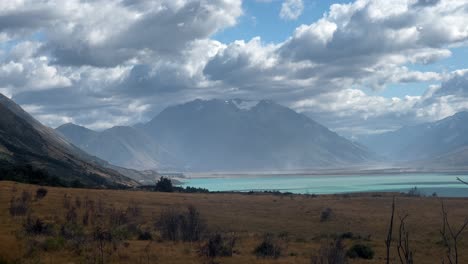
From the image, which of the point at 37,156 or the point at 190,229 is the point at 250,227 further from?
the point at 37,156

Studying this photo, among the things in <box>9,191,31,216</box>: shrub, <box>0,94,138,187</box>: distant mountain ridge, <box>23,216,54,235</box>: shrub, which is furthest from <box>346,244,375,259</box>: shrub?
<box>0,94,138,187</box>: distant mountain ridge

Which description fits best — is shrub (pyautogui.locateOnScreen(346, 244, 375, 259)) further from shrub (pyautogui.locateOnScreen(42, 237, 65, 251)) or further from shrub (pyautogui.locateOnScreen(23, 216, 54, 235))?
shrub (pyautogui.locateOnScreen(23, 216, 54, 235))

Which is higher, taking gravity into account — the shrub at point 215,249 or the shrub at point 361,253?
the shrub at point 215,249

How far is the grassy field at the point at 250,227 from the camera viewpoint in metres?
25.5

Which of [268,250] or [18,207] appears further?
[18,207]

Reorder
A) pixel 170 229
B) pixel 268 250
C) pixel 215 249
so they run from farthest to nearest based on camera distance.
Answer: pixel 170 229 < pixel 268 250 < pixel 215 249

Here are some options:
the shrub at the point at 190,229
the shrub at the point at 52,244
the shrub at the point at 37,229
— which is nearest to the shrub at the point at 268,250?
the shrub at the point at 190,229

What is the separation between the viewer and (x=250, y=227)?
5144 centimetres

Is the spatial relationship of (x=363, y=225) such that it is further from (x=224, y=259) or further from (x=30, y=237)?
(x=30, y=237)

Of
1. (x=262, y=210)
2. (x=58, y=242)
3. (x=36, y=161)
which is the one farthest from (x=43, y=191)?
(x=36, y=161)

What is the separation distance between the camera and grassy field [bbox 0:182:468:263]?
25.5m

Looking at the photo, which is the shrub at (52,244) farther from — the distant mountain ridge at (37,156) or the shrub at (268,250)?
the distant mountain ridge at (37,156)

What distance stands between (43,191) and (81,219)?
47.0ft

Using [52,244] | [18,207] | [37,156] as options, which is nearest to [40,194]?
[18,207]
